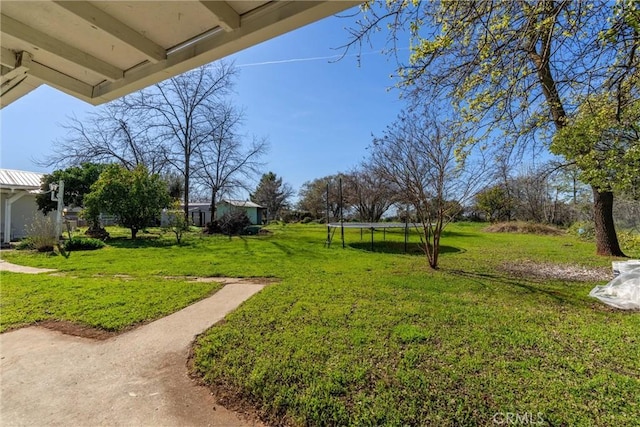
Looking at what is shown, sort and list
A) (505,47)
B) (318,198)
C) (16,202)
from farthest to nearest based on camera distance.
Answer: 1. (318,198)
2. (16,202)
3. (505,47)

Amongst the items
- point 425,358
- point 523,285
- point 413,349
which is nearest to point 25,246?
point 413,349

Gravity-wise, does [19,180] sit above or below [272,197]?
below

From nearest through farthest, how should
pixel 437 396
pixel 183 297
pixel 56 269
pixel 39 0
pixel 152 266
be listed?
pixel 39 0 < pixel 437 396 < pixel 183 297 < pixel 56 269 < pixel 152 266

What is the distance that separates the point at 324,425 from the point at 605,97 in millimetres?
5775

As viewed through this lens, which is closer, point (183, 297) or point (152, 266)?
point (183, 297)

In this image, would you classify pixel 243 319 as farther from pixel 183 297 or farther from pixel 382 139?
pixel 382 139

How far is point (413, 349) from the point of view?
2693 millimetres

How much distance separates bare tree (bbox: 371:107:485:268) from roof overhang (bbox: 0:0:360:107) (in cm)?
581

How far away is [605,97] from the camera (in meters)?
4.26

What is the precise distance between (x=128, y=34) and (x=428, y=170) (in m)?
6.58

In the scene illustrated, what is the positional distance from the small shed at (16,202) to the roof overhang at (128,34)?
43.7 ft

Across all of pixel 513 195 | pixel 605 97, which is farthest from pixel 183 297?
pixel 513 195

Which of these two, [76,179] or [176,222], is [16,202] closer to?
[76,179]

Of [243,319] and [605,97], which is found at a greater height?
[605,97]
